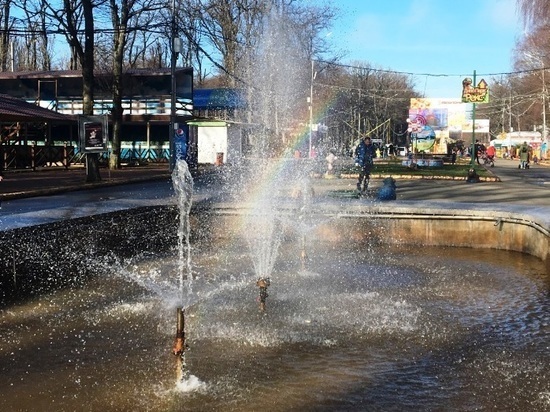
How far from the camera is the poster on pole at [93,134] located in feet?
65.5

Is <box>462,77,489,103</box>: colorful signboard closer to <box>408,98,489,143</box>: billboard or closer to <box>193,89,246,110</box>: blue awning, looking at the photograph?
<box>193,89,246,110</box>: blue awning

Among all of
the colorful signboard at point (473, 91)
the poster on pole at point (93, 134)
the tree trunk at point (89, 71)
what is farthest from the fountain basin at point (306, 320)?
the colorful signboard at point (473, 91)

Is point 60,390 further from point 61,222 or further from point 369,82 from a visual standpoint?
point 369,82

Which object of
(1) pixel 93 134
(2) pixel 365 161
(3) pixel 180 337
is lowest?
(3) pixel 180 337

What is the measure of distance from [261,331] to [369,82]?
74005mm

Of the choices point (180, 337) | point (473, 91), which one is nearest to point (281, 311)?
point (180, 337)

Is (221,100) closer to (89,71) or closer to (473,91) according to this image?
(473,91)

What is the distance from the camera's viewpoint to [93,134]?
794 inches

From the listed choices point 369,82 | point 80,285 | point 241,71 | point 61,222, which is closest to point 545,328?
point 80,285

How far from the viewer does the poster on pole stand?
19953 millimetres

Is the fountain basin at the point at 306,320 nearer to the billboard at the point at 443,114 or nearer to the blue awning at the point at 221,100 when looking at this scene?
the blue awning at the point at 221,100

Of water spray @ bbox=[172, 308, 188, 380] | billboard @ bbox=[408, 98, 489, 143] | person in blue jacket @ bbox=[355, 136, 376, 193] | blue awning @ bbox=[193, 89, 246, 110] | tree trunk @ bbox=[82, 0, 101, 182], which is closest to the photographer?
water spray @ bbox=[172, 308, 188, 380]

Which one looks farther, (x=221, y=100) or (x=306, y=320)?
(x=221, y=100)

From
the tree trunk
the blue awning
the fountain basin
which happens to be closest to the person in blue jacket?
the fountain basin
